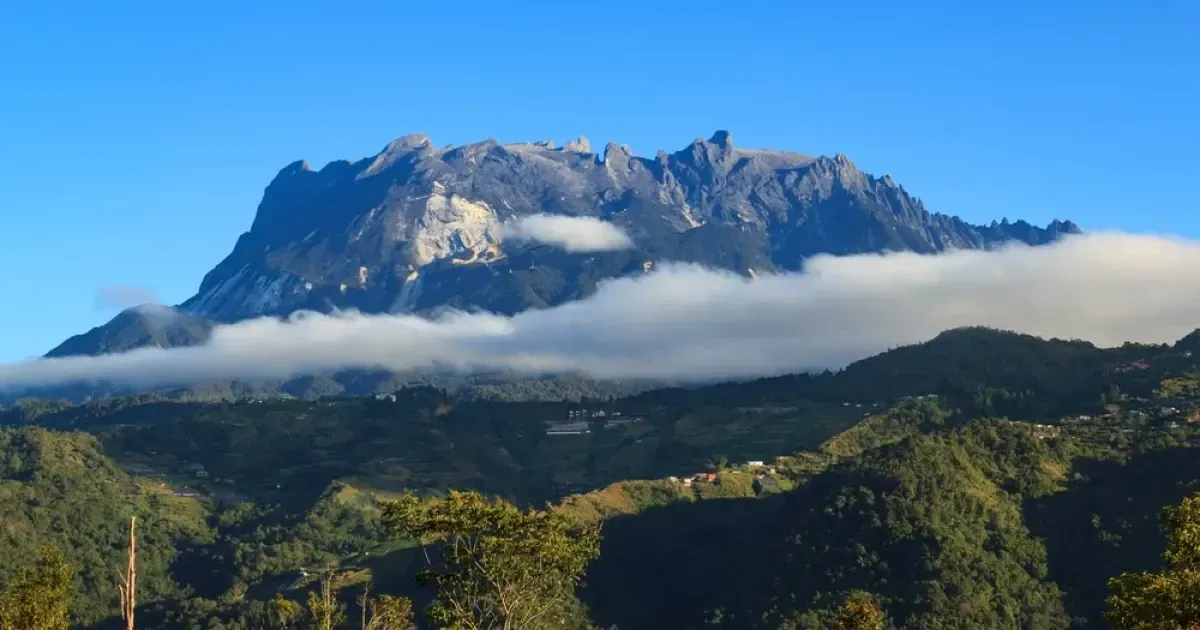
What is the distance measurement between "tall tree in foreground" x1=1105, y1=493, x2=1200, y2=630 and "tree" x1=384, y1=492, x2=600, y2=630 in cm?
4172

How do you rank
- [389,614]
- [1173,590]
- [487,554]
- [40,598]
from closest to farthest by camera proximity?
[1173,590], [40,598], [487,554], [389,614]

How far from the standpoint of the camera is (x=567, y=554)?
9562 centimetres

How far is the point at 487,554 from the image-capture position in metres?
93.3

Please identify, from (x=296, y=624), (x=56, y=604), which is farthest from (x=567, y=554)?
(x=296, y=624)

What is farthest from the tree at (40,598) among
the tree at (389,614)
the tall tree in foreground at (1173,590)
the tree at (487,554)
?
the tall tree in foreground at (1173,590)

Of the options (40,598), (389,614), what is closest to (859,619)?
(389,614)

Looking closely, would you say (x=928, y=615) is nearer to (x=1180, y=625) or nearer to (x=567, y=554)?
(x=567, y=554)

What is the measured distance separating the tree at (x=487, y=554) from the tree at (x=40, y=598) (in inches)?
813

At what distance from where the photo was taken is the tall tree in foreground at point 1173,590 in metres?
58.6

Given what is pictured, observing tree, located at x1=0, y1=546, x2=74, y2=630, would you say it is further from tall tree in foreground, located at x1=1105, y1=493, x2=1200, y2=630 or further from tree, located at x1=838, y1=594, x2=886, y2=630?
tall tree in foreground, located at x1=1105, y1=493, x2=1200, y2=630

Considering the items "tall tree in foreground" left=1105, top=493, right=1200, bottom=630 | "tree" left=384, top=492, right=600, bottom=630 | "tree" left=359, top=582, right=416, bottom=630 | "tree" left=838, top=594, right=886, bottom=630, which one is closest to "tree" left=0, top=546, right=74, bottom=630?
"tree" left=359, top=582, right=416, bottom=630

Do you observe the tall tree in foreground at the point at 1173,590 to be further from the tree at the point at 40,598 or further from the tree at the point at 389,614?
the tree at the point at 40,598

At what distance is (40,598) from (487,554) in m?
27.5

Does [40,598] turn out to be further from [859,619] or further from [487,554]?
[859,619]
